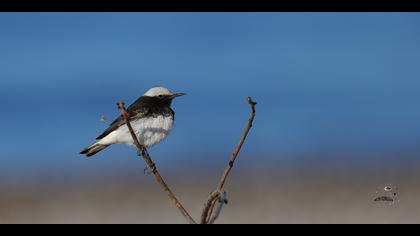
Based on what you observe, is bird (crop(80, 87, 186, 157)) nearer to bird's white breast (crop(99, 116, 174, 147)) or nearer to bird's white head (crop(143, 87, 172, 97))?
bird's white breast (crop(99, 116, 174, 147))

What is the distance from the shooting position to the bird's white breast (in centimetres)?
631

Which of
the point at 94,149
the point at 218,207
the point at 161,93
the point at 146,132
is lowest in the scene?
the point at 218,207

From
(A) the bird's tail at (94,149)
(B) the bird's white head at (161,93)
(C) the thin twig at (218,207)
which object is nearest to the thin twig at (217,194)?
(C) the thin twig at (218,207)

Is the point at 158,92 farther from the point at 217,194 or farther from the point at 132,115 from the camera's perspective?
the point at 217,194

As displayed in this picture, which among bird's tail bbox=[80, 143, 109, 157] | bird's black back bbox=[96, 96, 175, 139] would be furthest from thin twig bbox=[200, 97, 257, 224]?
bird's tail bbox=[80, 143, 109, 157]

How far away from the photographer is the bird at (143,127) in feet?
20.8

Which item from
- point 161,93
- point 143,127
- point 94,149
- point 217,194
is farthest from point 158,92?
point 217,194

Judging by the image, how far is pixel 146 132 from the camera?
631 centimetres

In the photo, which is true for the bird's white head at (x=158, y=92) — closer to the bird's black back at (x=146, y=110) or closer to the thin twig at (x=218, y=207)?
the bird's black back at (x=146, y=110)

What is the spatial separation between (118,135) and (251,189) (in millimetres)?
9142

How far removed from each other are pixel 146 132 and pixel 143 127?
0.28 feet

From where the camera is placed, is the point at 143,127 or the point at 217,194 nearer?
the point at 217,194
